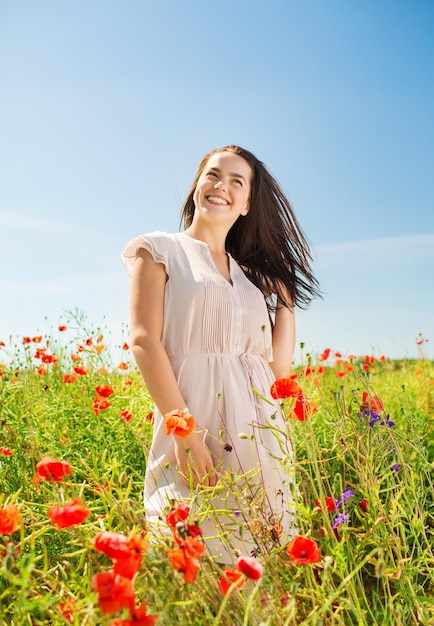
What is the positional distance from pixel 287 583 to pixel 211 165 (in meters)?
1.87

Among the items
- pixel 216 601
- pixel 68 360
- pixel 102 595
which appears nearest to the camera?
pixel 102 595

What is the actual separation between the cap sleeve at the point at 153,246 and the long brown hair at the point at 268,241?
619 mm

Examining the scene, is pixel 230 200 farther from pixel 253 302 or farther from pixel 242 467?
pixel 242 467

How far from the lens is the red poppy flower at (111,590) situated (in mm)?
1112

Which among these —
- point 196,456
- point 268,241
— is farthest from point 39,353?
point 196,456

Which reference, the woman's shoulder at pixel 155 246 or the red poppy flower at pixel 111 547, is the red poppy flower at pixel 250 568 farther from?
the woman's shoulder at pixel 155 246

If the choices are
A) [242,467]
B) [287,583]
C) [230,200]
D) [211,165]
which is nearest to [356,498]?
[242,467]

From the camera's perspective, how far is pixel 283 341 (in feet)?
9.53

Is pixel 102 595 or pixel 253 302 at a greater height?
pixel 253 302

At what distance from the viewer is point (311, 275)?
3271 millimetres

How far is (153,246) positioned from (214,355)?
19.6 inches

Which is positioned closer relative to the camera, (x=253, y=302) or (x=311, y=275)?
(x=253, y=302)

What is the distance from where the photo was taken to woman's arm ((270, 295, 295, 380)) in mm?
2846

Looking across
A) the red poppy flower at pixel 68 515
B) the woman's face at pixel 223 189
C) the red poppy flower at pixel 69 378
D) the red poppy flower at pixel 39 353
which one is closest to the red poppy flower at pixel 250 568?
the red poppy flower at pixel 68 515
